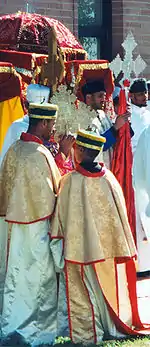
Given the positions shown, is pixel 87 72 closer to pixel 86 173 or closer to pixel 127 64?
pixel 127 64

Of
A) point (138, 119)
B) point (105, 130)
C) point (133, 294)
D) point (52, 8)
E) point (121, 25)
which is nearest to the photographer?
point (133, 294)

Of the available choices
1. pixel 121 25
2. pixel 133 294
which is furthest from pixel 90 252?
pixel 121 25

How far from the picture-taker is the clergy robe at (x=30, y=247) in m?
6.43

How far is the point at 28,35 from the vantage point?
26.3 ft

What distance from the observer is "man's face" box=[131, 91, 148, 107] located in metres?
8.94

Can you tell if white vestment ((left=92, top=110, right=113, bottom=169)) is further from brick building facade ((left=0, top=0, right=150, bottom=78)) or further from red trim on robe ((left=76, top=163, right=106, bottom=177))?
brick building facade ((left=0, top=0, right=150, bottom=78))

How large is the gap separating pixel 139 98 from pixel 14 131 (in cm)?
188

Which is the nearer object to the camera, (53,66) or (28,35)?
(53,66)

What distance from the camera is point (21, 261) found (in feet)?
21.3

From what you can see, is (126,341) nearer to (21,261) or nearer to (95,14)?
(21,261)

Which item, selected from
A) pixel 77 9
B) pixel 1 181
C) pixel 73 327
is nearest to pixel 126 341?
pixel 73 327

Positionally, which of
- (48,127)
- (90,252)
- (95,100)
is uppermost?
(95,100)

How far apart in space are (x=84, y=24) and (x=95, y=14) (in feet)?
0.64

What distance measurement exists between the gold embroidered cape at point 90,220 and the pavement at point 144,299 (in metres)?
0.92
